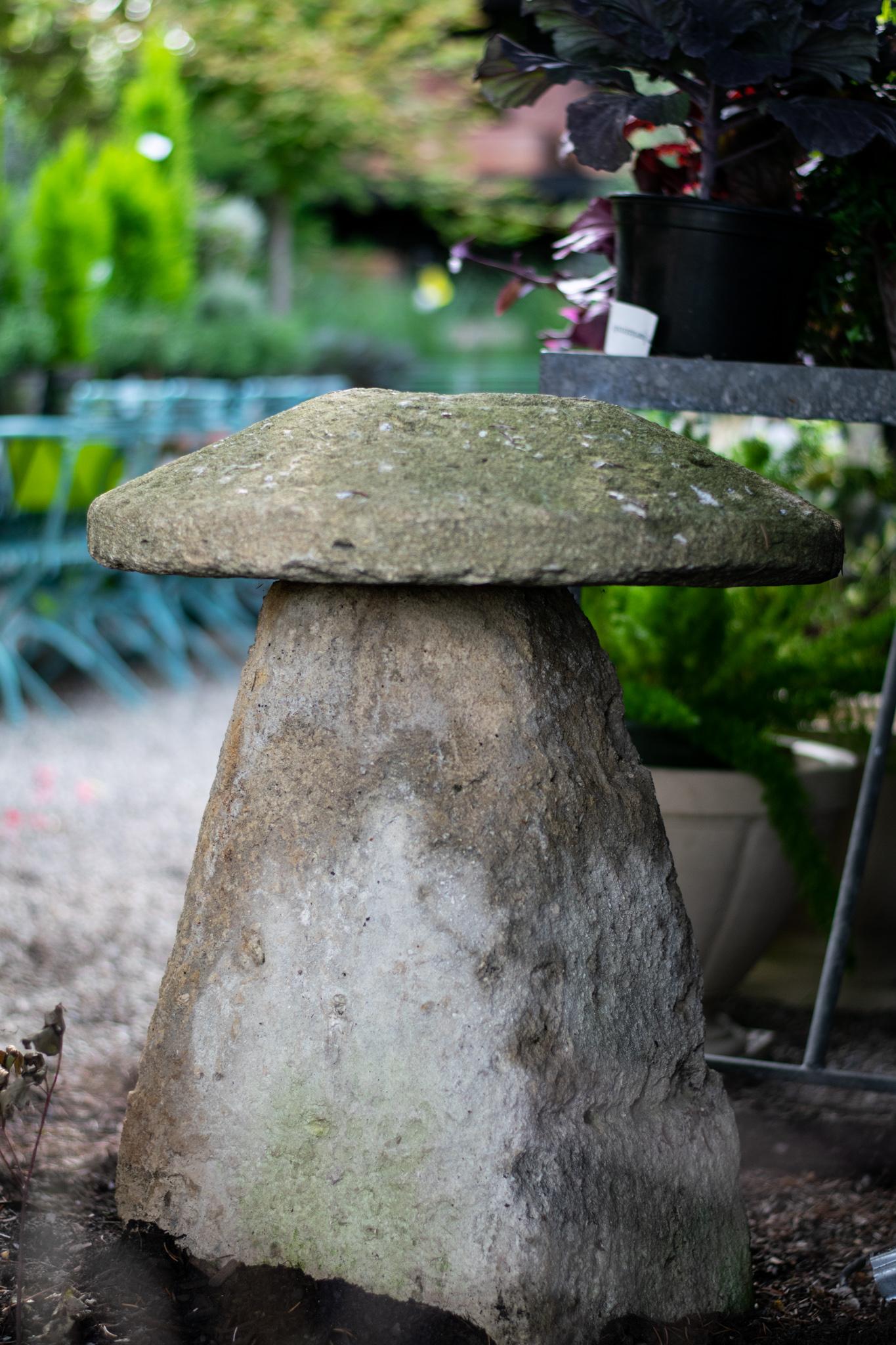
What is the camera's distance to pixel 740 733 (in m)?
2.51

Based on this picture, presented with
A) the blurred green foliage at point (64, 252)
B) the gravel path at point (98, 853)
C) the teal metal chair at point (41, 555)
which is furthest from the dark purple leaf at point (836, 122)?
the blurred green foliage at point (64, 252)

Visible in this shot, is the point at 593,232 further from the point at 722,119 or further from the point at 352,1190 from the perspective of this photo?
the point at 352,1190

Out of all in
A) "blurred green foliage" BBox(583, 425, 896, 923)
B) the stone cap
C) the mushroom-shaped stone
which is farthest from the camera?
"blurred green foliage" BBox(583, 425, 896, 923)

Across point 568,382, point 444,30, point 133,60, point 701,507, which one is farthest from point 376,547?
point 444,30

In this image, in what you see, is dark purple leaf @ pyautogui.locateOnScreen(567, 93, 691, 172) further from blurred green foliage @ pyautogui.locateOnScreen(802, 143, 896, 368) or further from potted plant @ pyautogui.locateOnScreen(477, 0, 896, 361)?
blurred green foliage @ pyautogui.locateOnScreen(802, 143, 896, 368)

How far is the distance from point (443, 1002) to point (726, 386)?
0.94m

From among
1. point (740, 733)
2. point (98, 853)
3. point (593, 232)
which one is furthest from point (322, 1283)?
point (98, 853)

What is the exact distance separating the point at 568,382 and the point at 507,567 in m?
0.71

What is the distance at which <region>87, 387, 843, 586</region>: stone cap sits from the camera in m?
1.29

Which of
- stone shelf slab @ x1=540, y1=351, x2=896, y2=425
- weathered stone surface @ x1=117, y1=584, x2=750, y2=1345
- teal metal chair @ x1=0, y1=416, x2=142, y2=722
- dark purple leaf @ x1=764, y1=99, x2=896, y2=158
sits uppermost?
dark purple leaf @ x1=764, y1=99, x2=896, y2=158

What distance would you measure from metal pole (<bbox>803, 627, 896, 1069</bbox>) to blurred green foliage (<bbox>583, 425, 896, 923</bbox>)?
0.24m

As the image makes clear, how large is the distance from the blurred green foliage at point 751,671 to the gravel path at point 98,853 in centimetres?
123

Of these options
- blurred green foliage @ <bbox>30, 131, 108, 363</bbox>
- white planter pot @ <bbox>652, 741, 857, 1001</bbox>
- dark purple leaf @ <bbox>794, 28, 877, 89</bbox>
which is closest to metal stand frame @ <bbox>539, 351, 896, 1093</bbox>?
dark purple leaf @ <bbox>794, 28, 877, 89</bbox>

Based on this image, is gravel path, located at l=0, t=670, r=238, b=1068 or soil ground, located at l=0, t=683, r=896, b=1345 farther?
gravel path, located at l=0, t=670, r=238, b=1068
